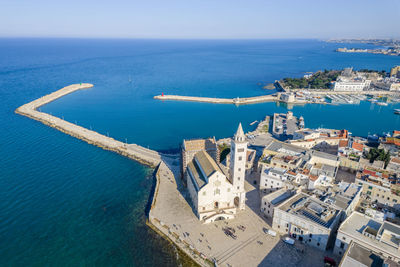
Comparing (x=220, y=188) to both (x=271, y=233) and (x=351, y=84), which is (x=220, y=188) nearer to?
(x=271, y=233)

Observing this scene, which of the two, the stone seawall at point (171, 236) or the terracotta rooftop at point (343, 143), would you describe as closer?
the stone seawall at point (171, 236)

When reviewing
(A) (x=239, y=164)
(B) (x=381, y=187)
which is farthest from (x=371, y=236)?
(A) (x=239, y=164)

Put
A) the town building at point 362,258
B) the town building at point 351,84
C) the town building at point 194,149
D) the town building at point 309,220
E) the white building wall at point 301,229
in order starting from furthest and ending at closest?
the town building at point 351,84 → the town building at point 194,149 → the town building at point 309,220 → the white building wall at point 301,229 → the town building at point 362,258

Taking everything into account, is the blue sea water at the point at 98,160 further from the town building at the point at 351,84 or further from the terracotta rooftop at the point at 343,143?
the terracotta rooftop at the point at 343,143

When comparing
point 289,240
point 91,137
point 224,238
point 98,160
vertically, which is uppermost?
point 91,137

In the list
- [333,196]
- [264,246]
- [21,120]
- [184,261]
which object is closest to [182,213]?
[184,261]

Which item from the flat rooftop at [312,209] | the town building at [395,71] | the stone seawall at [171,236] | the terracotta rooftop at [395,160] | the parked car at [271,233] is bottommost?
the stone seawall at [171,236]

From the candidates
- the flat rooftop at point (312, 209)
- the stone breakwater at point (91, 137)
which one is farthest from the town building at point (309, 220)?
the stone breakwater at point (91, 137)
